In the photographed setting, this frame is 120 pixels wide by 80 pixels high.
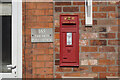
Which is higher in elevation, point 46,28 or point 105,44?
point 46,28

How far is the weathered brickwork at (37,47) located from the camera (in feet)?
4.57

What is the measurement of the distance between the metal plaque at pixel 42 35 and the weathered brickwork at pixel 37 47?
0.05 metres

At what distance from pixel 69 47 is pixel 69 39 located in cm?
11

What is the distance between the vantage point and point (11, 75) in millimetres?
1331

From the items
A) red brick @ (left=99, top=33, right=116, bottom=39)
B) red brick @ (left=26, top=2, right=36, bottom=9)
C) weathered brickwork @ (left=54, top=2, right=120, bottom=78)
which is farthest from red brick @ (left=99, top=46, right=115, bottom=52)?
red brick @ (left=26, top=2, right=36, bottom=9)

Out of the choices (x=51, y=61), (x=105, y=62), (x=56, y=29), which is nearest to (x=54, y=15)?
(x=56, y=29)

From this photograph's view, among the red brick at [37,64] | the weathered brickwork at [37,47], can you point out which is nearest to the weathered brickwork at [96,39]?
the weathered brickwork at [37,47]

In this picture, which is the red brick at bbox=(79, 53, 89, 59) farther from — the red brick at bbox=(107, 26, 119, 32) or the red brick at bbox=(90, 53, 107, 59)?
the red brick at bbox=(107, 26, 119, 32)

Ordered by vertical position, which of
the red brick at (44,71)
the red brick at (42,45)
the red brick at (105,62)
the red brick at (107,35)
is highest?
the red brick at (107,35)

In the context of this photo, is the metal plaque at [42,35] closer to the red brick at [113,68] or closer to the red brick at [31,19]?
the red brick at [31,19]

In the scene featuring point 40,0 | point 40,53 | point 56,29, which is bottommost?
point 40,53

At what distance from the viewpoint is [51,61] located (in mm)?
1403

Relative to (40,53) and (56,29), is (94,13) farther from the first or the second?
(40,53)

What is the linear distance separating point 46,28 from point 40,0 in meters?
0.40
